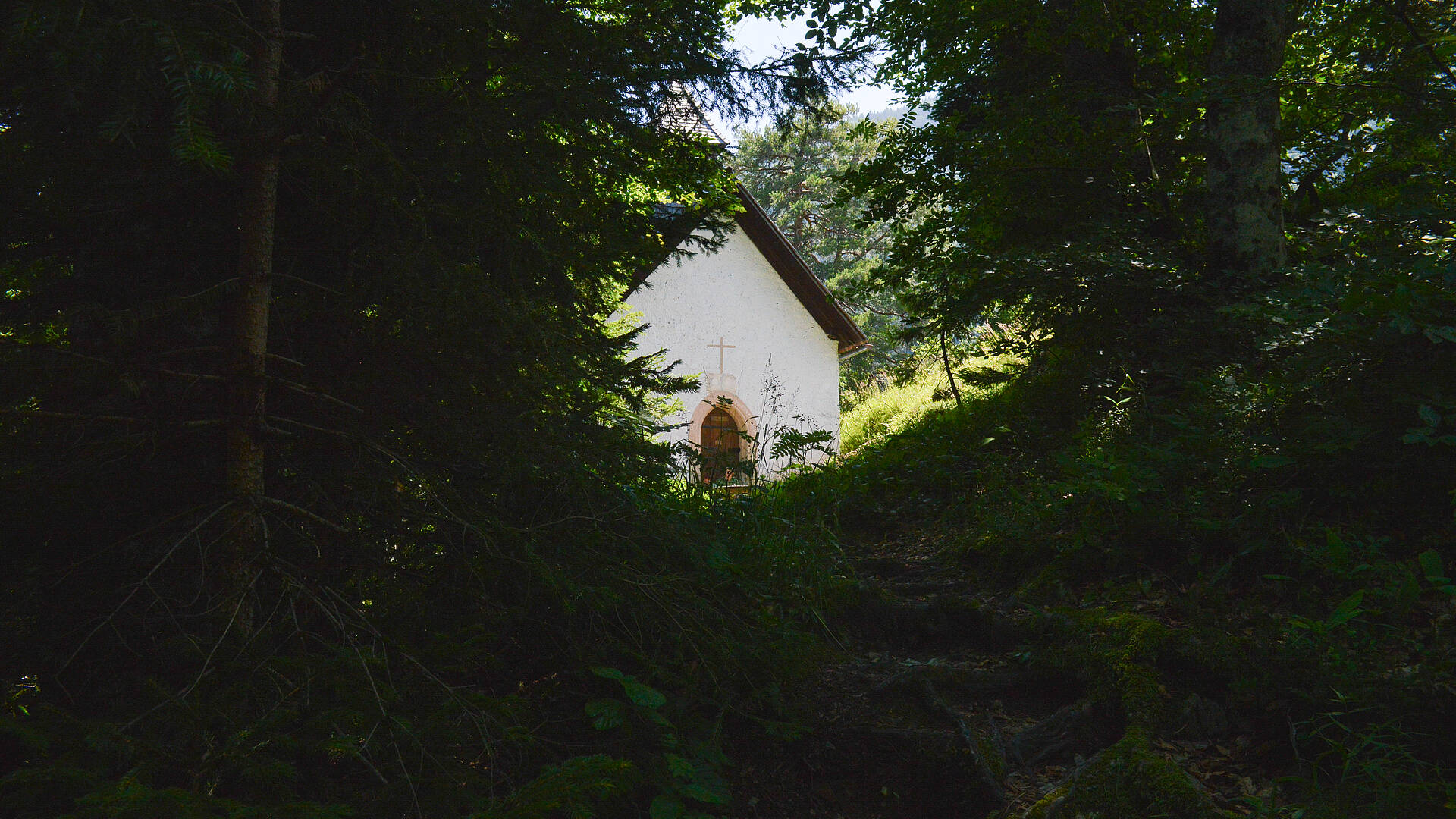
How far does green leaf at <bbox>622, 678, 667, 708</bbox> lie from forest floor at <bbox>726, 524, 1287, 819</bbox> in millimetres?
562

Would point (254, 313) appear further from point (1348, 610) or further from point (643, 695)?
point (1348, 610)

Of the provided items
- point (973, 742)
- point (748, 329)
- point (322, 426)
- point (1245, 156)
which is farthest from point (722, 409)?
point (322, 426)

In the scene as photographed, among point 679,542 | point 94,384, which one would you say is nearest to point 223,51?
point 94,384

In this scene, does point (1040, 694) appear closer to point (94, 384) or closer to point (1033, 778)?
point (1033, 778)

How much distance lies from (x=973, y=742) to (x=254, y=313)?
2.84 meters

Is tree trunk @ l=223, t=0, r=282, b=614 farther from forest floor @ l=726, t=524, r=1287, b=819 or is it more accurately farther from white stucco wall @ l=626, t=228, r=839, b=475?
white stucco wall @ l=626, t=228, r=839, b=475

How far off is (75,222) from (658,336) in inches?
453

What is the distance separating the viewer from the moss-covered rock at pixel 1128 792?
2.33 metres

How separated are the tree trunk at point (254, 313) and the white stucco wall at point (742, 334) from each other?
11.1 m

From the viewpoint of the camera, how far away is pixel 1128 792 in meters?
2.42

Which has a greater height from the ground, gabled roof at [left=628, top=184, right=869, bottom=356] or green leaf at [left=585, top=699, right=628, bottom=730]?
gabled roof at [left=628, top=184, right=869, bottom=356]

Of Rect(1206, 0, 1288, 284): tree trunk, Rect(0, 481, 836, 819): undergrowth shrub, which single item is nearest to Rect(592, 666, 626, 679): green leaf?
Rect(0, 481, 836, 819): undergrowth shrub

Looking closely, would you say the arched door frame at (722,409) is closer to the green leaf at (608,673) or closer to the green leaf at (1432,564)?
the green leaf at (608,673)

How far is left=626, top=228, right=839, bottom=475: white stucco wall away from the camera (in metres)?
13.7
